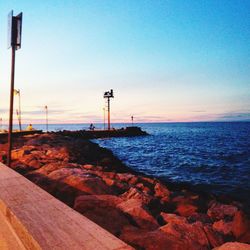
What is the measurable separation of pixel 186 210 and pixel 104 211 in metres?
2.97

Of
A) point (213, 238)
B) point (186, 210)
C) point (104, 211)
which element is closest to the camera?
point (213, 238)

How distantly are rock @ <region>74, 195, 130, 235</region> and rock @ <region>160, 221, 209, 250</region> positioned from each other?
2.28 feet

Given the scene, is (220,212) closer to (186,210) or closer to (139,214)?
(186,210)

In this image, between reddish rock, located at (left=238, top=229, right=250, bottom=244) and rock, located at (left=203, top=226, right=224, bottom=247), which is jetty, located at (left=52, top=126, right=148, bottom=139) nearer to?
reddish rock, located at (left=238, top=229, right=250, bottom=244)

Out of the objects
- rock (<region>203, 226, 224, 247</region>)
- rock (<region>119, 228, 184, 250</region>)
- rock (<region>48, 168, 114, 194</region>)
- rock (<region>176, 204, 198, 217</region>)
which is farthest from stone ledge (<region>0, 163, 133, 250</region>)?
rock (<region>176, 204, 198, 217</region>)

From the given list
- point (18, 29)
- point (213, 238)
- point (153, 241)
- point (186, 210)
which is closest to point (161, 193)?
point (186, 210)

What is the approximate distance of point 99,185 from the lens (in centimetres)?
616

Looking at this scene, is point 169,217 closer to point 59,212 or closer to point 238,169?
point 59,212

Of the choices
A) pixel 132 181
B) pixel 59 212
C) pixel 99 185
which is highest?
pixel 59 212

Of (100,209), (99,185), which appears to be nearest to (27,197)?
(100,209)

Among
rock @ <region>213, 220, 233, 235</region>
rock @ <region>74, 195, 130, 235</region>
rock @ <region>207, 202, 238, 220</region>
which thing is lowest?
rock @ <region>207, 202, 238, 220</region>

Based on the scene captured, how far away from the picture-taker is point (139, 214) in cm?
467

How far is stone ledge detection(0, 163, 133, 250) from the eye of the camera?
227 cm

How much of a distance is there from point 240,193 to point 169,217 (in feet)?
29.7
